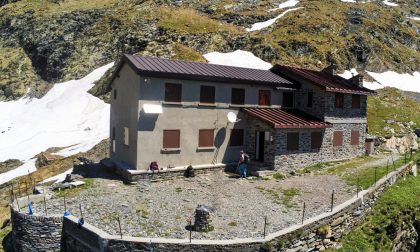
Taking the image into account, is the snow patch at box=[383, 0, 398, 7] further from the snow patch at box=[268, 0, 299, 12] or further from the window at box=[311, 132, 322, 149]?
the window at box=[311, 132, 322, 149]

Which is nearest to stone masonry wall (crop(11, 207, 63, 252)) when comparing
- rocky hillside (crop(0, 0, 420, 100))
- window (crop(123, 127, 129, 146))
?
window (crop(123, 127, 129, 146))

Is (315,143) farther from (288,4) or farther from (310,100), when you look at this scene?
(288,4)

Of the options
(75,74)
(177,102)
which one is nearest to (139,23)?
(75,74)

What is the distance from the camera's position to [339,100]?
113 ft

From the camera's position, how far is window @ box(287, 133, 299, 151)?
98.5ft

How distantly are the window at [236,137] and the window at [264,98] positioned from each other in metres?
3.12

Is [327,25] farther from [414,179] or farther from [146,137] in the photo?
[146,137]

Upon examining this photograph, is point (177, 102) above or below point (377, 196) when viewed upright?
above

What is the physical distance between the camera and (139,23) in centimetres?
7294

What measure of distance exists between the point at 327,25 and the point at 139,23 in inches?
1390

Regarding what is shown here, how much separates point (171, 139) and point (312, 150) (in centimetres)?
1182

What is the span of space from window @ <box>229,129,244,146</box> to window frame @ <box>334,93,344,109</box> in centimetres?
909

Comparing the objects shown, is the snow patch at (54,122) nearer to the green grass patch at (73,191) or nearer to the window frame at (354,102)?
the green grass patch at (73,191)

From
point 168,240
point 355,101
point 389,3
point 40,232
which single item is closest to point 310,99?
point 355,101
